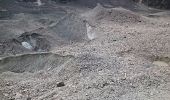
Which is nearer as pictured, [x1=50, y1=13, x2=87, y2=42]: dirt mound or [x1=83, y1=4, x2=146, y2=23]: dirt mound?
[x1=50, y1=13, x2=87, y2=42]: dirt mound

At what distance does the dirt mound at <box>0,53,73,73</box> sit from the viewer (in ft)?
34.9

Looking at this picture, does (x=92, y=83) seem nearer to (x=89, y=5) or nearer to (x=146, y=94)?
(x=146, y=94)

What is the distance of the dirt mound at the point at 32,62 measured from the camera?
1062 cm

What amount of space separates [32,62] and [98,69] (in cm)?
262

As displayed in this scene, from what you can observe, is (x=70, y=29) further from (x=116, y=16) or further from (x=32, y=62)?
(x=32, y=62)

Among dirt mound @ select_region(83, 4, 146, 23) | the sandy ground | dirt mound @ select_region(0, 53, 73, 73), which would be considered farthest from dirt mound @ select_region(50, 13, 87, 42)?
dirt mound @ select_region(0, 53, 73, 73)

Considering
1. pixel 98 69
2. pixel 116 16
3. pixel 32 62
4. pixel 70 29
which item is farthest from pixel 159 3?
pixel 98 69

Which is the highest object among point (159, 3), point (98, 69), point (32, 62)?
point (159, 3)

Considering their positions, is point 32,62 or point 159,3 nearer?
point 32,62

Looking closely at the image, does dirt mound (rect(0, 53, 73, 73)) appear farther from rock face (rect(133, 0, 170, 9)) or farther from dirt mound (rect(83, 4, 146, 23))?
rock face (rect(133, 0, 170, 9))

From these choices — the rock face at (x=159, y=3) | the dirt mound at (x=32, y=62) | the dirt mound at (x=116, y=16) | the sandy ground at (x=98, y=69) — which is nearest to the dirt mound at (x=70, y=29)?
the sandy ground at (x=98, y=69)

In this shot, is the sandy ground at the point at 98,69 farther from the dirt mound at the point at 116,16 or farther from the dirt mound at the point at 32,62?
the dirt mound at the point at 116,16

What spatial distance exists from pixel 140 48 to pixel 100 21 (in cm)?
492

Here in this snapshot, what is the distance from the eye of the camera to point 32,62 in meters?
10.9
